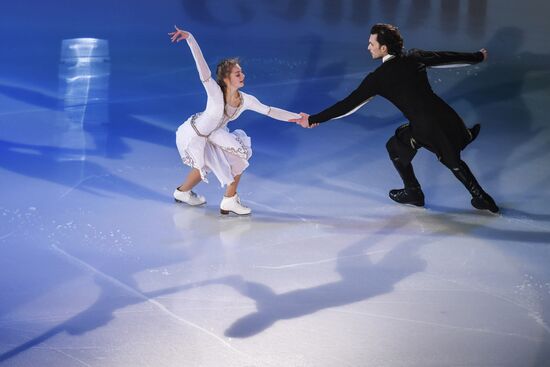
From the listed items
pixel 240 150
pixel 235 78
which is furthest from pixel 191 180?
pixel 235 78

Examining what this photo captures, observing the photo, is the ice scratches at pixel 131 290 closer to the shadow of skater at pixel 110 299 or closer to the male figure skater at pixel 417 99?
the shadow of skater at pixel 110 299

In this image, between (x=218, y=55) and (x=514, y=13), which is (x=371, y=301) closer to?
(x=218, y=55)

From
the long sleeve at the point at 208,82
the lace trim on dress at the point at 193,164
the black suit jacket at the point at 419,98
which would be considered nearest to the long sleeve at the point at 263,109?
the long sleeve at the point at 208,82

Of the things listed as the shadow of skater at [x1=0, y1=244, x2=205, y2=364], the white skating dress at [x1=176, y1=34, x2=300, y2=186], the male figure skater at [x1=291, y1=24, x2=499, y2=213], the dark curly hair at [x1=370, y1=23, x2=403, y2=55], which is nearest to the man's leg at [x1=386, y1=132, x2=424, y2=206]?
the male figure skater at [x1=291, y1=24, x2=499, y2=213]

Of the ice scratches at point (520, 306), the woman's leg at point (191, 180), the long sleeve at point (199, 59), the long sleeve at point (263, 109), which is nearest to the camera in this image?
the ice scratches at point (520, 306)

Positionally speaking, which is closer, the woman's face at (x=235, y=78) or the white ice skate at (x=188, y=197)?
the woman's face at (x=235, y=78)

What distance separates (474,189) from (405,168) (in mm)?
502

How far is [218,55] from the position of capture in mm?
9516

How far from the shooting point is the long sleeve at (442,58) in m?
5.63

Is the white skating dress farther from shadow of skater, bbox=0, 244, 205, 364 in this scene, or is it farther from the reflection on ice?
the reflection on ice

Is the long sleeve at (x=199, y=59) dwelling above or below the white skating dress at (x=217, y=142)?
above

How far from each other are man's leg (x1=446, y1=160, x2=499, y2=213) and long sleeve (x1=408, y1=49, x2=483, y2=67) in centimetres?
67

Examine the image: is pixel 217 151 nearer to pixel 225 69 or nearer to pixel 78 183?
pixel 225 69

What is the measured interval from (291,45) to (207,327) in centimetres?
620
